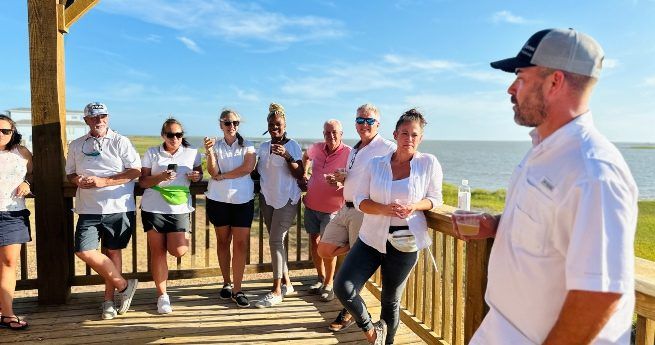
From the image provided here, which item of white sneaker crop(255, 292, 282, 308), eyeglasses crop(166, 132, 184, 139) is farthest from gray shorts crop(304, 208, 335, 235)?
eyeglasses crop(166, 132, 184, 139)

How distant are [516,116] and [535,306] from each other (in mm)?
516

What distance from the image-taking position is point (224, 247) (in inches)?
141

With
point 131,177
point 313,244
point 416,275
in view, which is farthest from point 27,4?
point 416,275

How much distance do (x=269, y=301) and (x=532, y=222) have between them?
2752mm

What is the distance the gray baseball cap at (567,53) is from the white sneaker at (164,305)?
10.4 feet

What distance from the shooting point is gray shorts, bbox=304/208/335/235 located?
11.4ft

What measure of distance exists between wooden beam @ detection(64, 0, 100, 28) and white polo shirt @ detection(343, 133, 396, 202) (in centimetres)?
254

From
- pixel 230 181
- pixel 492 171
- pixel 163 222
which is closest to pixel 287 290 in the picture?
pixel 230 181

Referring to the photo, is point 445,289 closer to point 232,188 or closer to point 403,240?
point 403,240

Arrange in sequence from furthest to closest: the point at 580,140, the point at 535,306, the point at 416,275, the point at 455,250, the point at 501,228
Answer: the point at 416,275
the point at 455,250
the point at 501,228
the point at 535,306
the point at 580,140

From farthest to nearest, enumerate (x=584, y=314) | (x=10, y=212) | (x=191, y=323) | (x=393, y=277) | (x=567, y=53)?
(x=191, y=323)
(x=10, y=212)
(x=393, y=277)
(x=567, y=53)
(x=584, y=314)

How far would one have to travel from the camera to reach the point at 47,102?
337 cm

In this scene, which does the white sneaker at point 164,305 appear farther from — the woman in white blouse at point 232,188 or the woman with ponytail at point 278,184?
the woman with ponytail at point 278,184

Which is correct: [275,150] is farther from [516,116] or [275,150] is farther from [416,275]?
[516,116]
